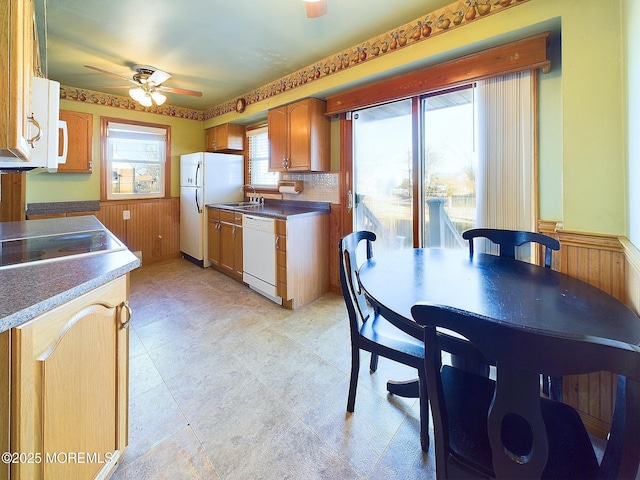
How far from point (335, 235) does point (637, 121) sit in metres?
2.45

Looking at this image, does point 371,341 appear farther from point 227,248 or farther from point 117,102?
point 117,102

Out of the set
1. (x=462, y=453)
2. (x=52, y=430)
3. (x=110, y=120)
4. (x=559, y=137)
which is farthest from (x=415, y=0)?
(x=110, y=120)

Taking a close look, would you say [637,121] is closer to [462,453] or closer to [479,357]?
[479,357]

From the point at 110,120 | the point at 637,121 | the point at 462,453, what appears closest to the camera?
the point at 462,453

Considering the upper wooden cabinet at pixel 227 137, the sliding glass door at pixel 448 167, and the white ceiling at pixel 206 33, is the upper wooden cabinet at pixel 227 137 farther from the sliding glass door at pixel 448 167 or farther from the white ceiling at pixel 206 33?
the sliding glass door at pixel 448 167

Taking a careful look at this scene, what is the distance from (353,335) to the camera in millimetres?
1566

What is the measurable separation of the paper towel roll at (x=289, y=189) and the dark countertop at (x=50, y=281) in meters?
2.48

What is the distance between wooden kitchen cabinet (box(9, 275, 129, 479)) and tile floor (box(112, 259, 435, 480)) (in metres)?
0.32

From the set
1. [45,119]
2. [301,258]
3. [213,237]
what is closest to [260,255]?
[301,258]

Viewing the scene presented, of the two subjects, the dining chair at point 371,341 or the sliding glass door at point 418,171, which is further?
the sliding glass door at point 418,171

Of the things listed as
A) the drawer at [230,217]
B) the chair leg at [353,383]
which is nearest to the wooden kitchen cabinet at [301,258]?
the drawer at [230,217]

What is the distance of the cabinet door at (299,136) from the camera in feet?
10.4

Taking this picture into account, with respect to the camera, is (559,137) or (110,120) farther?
(110,120)

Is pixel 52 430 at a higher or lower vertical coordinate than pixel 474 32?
lower
